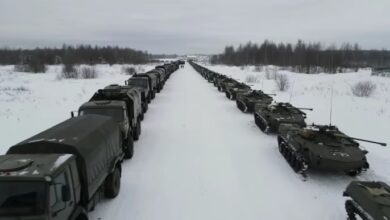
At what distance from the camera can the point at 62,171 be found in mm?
5449

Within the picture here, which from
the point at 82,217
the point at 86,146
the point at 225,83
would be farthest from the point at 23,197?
the point at 225,83

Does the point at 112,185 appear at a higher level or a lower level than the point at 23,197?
lower

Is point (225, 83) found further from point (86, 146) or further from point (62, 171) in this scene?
point (62, 171)

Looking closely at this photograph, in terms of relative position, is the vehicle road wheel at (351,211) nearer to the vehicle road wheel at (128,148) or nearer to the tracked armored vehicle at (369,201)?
the tracked armored vehicle at (369,201)

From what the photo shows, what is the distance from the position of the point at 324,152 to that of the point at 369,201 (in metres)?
3.06

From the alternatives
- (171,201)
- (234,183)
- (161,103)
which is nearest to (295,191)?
(234,183)

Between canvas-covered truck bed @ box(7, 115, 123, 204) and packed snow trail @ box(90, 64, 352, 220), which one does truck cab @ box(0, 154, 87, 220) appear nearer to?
canvas-covered truck bed @ box(7, 115, 123, 204)

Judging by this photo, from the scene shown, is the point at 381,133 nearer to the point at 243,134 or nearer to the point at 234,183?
the point at 243,134

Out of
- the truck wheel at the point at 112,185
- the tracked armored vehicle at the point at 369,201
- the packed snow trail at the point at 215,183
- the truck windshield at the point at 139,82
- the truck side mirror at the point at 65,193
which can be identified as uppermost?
the truck windshield at the point at 139,82

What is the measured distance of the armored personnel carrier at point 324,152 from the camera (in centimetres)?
906

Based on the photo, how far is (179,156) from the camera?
11516 millimetres

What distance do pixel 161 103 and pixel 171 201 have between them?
15363 mm

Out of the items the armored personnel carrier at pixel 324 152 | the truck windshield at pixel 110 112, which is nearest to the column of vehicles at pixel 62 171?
the truck windshield at pixel 110 112

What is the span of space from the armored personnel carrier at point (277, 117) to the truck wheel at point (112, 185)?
746 cm
